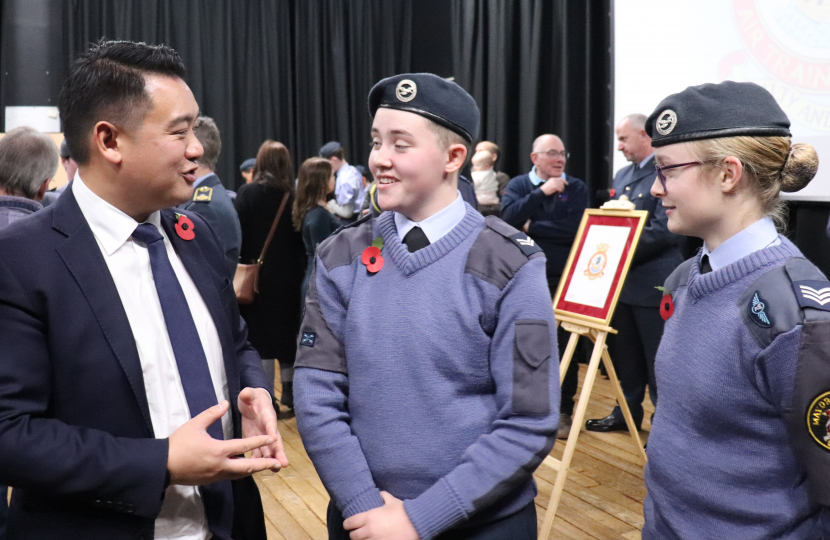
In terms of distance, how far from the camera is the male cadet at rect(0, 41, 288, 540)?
1013mm

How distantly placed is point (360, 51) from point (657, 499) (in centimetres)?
768

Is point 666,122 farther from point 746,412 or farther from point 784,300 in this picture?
point 746,412

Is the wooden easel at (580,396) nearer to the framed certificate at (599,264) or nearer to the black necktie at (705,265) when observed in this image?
the framed certificate at (599,264)

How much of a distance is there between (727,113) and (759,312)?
370 mm

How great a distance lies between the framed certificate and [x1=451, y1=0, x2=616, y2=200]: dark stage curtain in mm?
2693

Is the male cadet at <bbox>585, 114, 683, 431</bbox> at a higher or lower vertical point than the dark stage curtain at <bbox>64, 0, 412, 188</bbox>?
lower

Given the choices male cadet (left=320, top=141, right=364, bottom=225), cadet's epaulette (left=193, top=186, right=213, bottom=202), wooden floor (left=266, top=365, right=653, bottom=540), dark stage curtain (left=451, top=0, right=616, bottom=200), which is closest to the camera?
wooden floor (left=266, top=365, right=653, bottom=540)

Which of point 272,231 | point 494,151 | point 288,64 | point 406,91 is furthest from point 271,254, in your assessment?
point 288,64

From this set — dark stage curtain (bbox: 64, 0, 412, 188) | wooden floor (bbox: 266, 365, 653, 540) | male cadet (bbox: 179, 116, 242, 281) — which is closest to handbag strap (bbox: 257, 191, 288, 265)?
male cadet (bbox: 179, 116, 242, 281)

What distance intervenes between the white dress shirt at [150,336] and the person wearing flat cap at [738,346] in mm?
860

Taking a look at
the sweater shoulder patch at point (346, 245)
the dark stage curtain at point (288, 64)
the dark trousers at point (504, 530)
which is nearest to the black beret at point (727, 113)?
the sweater shoulder patch at point (346, 245)

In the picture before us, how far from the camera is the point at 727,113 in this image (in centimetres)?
128

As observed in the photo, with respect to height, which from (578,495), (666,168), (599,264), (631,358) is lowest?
(578,495)

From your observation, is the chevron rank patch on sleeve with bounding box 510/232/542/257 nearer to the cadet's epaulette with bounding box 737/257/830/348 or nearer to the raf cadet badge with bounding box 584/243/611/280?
the cadet's epaulette with bounding box 737/257/830/348
